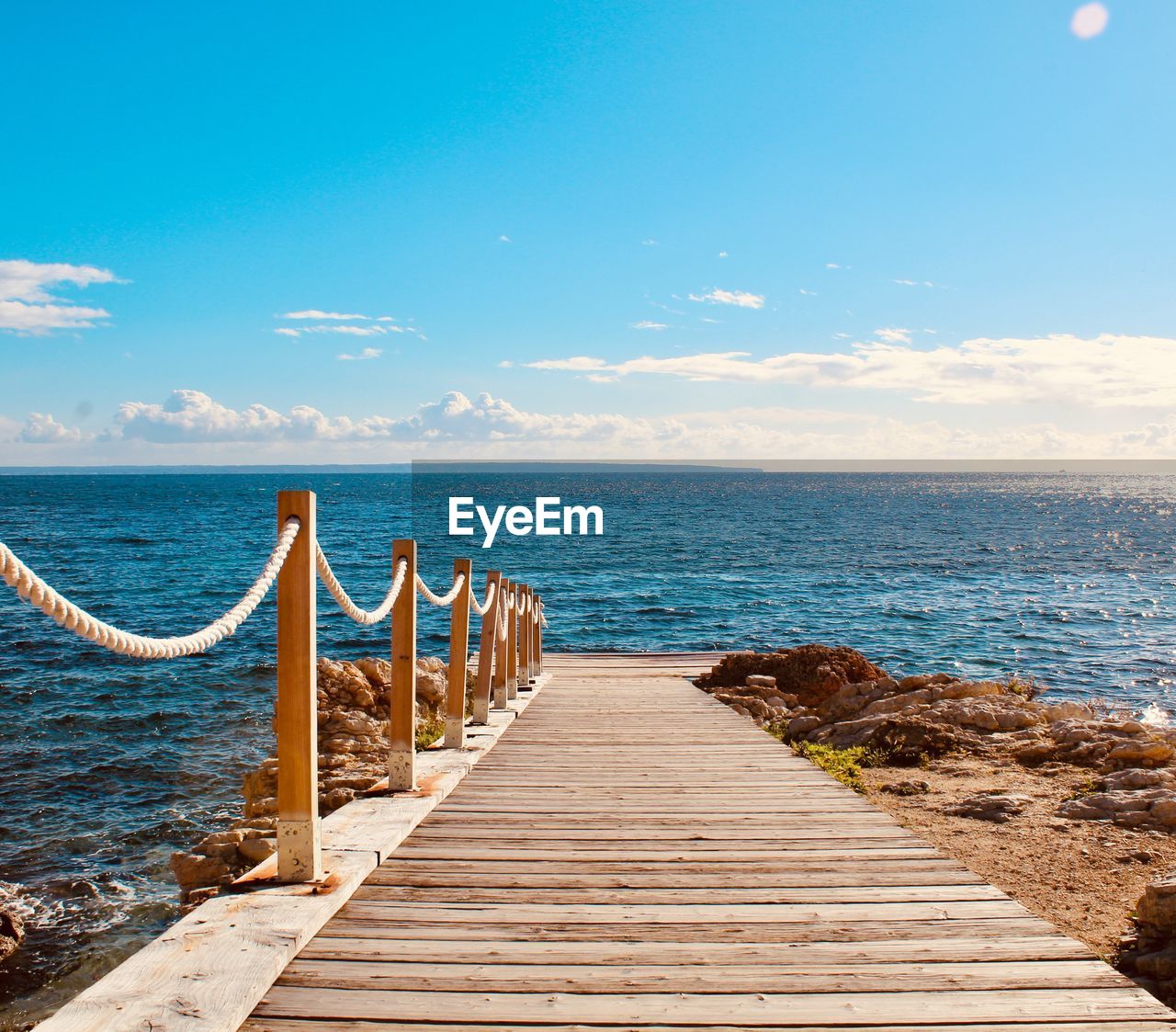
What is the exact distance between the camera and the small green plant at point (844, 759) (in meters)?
7.20

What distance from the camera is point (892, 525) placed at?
7525cm

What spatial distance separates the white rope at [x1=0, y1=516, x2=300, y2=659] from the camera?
224cm

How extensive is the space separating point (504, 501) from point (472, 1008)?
10662cm

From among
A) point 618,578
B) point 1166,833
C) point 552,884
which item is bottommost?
point 618,578

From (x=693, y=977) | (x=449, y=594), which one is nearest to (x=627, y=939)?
(x=693, y=977)

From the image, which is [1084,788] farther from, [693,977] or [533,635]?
[533,635]

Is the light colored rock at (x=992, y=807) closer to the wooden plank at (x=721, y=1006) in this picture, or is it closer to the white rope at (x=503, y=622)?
the wooden plank at (x=721, y=1006)

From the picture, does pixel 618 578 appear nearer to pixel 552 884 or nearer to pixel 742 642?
pixel 742 642

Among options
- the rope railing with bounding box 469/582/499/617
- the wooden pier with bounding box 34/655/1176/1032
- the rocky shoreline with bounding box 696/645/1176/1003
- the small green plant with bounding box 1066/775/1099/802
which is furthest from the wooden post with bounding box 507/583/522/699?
the small green plant with bounding box 1066/775/1099/802

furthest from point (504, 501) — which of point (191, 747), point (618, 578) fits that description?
point (191, 747)

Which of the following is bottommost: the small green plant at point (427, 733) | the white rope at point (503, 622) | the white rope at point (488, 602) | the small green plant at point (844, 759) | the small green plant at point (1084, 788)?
the small green plant at point (427, 733)

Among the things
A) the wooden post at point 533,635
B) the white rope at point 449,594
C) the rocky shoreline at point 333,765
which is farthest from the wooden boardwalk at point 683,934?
the wooden post at point 533,635

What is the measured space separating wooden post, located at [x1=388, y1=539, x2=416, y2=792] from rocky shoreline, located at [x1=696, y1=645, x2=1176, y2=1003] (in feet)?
10.2

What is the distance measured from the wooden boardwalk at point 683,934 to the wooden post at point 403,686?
0.32 m
